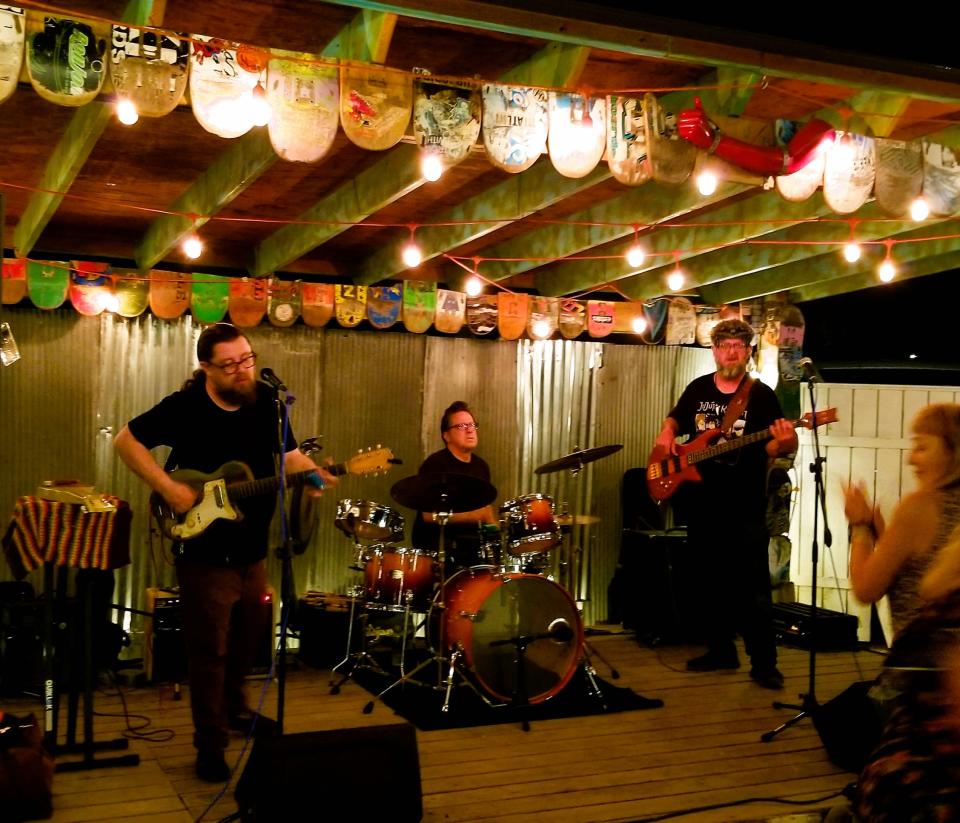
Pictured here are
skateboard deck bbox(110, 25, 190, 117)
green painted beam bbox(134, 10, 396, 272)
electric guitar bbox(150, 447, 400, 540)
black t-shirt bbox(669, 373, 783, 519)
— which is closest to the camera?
skateboard deck bbox(110, 25, 190, 117)

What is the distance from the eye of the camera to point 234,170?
533 cm

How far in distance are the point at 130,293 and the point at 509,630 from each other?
12.0 feet

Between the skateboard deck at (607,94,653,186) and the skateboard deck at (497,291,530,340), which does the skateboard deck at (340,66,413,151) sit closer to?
the skateboard deck at (607,94,653,186)

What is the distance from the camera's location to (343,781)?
3.72 m

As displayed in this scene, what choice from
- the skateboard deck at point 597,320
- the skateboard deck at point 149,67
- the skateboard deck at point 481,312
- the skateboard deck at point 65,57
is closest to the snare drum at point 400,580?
the skateboard deck at point 481,312

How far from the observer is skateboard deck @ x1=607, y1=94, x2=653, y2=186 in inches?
177

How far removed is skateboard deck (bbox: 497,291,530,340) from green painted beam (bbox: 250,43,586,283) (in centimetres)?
102

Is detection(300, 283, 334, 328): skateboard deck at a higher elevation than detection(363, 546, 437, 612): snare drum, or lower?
higher

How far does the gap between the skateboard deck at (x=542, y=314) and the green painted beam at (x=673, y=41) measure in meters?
5.01

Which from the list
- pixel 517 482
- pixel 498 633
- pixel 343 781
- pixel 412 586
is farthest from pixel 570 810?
pixel 517 482

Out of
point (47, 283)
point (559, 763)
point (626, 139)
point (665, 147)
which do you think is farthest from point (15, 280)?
point (559, 763)

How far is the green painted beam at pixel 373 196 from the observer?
14.2 feet

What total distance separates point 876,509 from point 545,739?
8.63 feet

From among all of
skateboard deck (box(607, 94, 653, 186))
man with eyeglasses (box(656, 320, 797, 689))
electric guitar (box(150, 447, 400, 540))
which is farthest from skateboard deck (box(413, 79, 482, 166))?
man with eyeglasses (box(656, 320, 797, 689))
